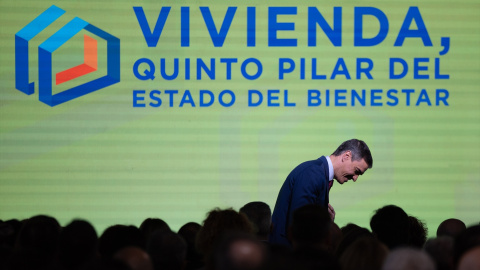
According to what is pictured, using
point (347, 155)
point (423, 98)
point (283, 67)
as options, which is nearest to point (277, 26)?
point (283, 67)

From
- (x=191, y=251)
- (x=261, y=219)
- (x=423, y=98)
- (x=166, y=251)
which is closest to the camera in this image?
(x=166, y=251)

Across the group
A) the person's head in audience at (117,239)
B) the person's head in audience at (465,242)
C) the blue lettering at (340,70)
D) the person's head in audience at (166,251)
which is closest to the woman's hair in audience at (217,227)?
the person's head in audience at (166,251)

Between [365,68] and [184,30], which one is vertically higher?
[184,30]

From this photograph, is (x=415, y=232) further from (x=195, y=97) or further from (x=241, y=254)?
(x=195, y=97)

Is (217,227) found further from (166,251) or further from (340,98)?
(340,98)

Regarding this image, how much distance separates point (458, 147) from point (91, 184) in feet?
10.1

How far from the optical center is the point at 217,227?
12.6ft

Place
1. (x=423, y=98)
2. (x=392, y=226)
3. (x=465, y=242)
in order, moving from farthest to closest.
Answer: (x=423, y=98) < (x=392, y=226) < (x=465, y=242)

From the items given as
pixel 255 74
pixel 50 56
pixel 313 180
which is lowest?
pixel 313 180

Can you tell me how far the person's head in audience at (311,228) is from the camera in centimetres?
361

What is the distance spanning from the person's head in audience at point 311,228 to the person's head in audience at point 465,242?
56cm

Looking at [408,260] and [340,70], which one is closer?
[408,260]

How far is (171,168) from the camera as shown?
22.1 ft

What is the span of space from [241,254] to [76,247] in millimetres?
826
